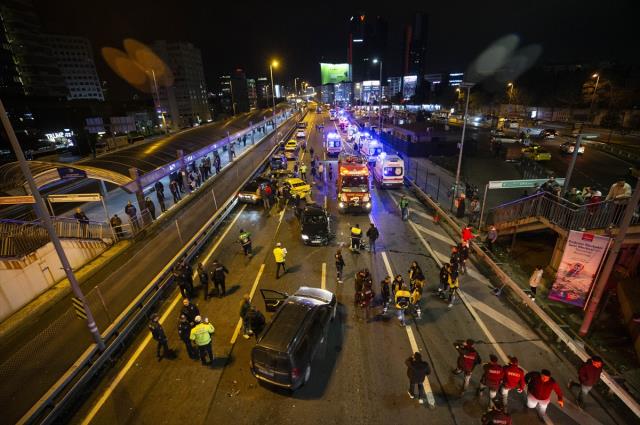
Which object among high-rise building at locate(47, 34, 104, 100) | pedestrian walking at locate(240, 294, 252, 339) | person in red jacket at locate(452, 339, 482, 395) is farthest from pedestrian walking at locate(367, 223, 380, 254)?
high-rise building at locate(47, 34, 104, 100)

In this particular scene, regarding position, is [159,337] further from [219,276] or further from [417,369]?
[417,369]

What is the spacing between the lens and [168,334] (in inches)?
416

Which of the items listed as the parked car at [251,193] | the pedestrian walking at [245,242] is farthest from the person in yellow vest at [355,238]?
the parked car at [251,193]

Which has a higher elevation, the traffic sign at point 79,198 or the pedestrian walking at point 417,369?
the traffic sign at point 79,198

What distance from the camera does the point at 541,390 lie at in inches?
276

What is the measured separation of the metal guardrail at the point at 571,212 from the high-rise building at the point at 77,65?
18224 centimetres

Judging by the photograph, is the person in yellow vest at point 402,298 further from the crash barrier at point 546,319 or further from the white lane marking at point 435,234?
the white lane marking at point 435,234

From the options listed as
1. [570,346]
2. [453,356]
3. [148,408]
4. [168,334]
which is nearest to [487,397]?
[453,356]

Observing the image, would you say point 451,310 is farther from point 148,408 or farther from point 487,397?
point 148,408

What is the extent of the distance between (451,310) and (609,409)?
4614mm

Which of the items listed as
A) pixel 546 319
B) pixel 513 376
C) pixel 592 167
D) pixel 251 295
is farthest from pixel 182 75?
pixel 513 376

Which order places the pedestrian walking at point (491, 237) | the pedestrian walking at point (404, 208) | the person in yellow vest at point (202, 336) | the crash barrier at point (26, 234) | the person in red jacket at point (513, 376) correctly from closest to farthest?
the person in red jacket at point (513, 376) → the person in yellow vest at point (202, 336) → the crash barrier at point (26, 234) → the pedestrian walking at point (491, 237) → the pedestrian walking at point (404, 208)

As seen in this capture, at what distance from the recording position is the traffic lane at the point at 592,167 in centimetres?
2566

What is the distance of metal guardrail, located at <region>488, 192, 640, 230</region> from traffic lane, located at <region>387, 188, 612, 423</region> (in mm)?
3871
